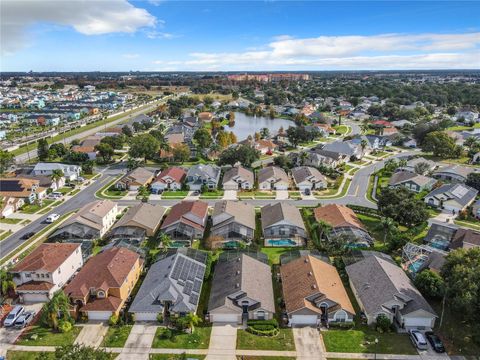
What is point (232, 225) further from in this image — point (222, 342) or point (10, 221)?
point (10, 221)

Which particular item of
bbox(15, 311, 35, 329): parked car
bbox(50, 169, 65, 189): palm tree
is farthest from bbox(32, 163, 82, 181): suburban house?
bbox(15, 311, 35, 329): parked car

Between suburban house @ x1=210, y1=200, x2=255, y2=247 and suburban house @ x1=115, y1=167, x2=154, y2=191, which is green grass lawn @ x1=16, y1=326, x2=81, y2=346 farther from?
suburban house @ x1=115, y1=167, x2=154, y2=191

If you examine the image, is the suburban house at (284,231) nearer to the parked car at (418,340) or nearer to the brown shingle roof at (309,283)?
the brown shingle roof at (309,283)

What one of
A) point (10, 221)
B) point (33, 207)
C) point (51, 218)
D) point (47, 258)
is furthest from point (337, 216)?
point (33, 207)

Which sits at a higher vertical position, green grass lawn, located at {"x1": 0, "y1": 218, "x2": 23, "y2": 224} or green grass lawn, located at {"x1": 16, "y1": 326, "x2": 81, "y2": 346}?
green grass lawn, located at {"x1": 16, "y1": 326, "x2": 81, "y2": 346}

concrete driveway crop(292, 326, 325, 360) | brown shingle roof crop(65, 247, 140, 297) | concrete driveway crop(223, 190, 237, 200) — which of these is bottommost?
concrete driveway crop(223, 190, 237, 200)
